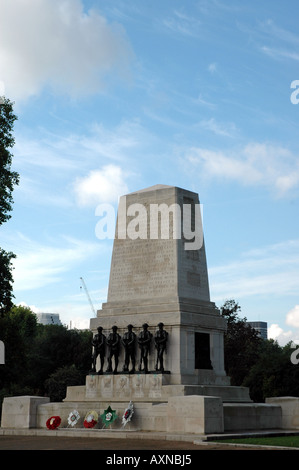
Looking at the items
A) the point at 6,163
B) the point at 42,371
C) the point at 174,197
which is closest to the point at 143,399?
the point at 174,197

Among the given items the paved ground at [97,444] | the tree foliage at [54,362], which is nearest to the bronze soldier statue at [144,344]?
the paved ground at [97,444]

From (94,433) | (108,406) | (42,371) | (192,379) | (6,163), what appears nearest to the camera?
(94,433)

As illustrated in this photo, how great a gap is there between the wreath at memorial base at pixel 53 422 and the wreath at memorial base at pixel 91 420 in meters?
1.13

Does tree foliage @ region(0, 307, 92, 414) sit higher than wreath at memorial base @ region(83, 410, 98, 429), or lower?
higher

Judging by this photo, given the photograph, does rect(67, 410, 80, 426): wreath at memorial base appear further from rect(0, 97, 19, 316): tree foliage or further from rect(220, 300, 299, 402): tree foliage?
rect(220, 300, 299, 402): tree foliage

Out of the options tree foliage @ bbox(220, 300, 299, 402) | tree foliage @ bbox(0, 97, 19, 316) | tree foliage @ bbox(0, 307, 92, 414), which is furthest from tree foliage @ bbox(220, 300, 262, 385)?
tree foliage @ bbox(0, 97, 19, 316)

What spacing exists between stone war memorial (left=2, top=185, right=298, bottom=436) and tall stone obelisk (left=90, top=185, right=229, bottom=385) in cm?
5

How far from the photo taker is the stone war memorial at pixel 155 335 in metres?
28.2

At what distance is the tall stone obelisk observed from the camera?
30.0m

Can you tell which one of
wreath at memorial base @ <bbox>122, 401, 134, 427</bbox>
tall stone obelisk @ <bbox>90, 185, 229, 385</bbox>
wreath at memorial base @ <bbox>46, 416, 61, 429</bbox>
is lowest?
wreath at memorial base @ <bbox>46, 416, 61, 429</bbox>

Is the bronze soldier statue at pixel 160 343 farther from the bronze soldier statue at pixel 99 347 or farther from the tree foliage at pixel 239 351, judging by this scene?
the tree foliage at pixel 239 351
